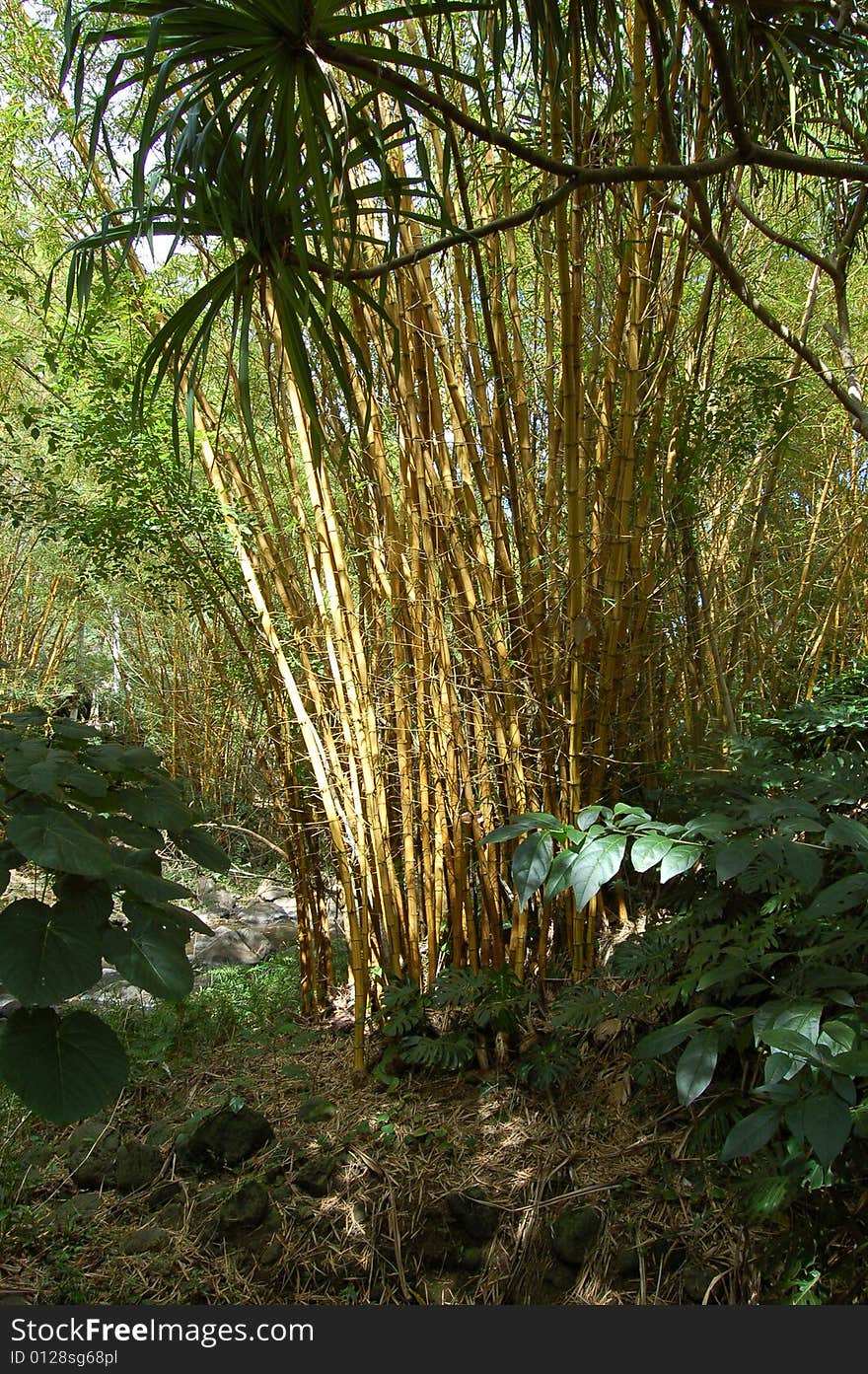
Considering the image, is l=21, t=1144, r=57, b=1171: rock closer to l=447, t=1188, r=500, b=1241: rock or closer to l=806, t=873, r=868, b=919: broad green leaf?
l=447, t=1188, r=500, b=1241: rock

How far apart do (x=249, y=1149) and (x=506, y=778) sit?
2.82 ft

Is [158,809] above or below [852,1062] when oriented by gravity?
above

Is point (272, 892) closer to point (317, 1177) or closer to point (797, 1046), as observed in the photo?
point (317, 1177)

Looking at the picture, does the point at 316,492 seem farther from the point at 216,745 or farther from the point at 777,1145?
the point at 216,745

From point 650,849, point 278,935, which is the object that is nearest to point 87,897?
point 650,849

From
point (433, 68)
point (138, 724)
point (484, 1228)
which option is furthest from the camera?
point (138, 724)

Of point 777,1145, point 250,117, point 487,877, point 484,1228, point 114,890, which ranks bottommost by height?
point 484,1228

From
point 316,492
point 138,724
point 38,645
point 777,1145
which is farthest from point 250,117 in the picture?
point 138,724

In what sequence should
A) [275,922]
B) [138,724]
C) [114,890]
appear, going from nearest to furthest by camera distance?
[114,890] → [275,922] → [138,724]

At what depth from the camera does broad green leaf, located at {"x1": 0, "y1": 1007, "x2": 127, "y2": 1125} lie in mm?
840

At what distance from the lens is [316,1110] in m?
1.85

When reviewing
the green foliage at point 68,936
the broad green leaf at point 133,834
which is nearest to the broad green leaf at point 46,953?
the green foliage at point 68,936

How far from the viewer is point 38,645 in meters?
4.45

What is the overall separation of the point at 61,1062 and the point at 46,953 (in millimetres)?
110
